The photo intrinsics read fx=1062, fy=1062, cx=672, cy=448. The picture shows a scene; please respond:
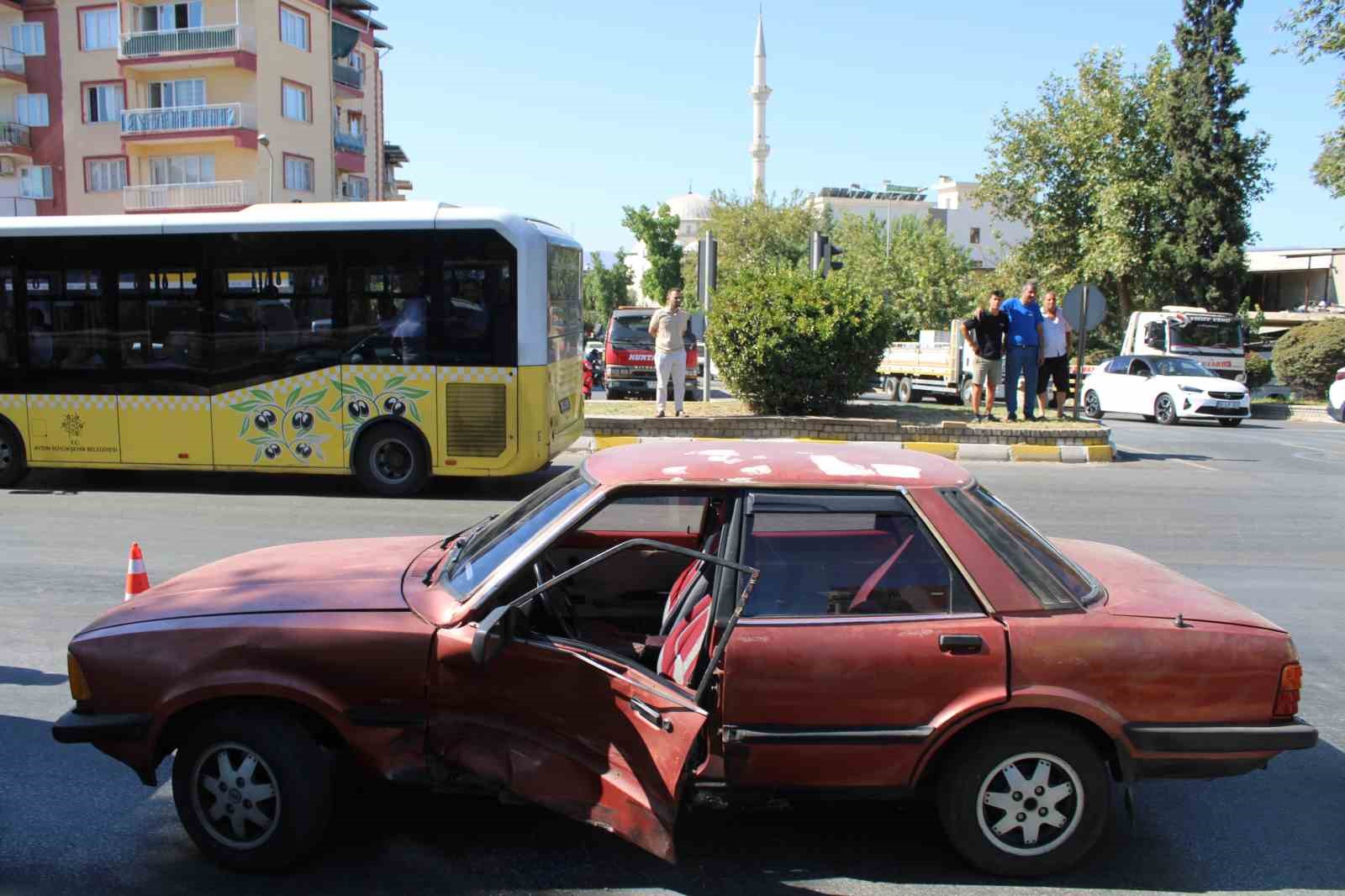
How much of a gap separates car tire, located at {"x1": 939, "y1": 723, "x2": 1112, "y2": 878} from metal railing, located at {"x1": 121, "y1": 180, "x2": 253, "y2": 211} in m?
42.2

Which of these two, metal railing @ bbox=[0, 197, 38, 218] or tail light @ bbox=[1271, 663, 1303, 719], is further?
metal railing @ bbox=[0, 197, 38, 218]

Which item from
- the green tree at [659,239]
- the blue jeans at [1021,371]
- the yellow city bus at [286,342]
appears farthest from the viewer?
the green tree at [659,239]

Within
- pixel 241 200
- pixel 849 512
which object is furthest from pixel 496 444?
pixel 241 200

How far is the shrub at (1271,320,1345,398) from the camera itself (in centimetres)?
2891

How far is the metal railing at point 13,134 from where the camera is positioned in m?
41.6

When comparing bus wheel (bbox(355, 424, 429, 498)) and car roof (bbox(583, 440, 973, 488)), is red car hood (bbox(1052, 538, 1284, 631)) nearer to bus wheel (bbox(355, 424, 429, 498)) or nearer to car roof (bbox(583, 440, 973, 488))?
car roof (bbox(583, 440, 973, 488))

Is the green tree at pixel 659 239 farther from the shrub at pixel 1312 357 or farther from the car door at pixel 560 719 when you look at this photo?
the car door at pixel 560 719

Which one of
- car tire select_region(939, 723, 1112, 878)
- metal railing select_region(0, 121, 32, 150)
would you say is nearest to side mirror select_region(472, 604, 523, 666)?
car tire select_region(939, 723, 1112, 878)

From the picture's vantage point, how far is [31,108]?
4247 cm

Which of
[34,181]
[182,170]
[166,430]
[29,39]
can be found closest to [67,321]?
[166,430]

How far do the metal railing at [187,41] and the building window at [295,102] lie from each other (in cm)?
233

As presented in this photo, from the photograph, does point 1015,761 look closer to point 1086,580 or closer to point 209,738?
point 1086,580

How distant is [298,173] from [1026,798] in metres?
44.8

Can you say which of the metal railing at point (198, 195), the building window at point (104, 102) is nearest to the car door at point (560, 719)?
the metal railing at point (198, 195)
